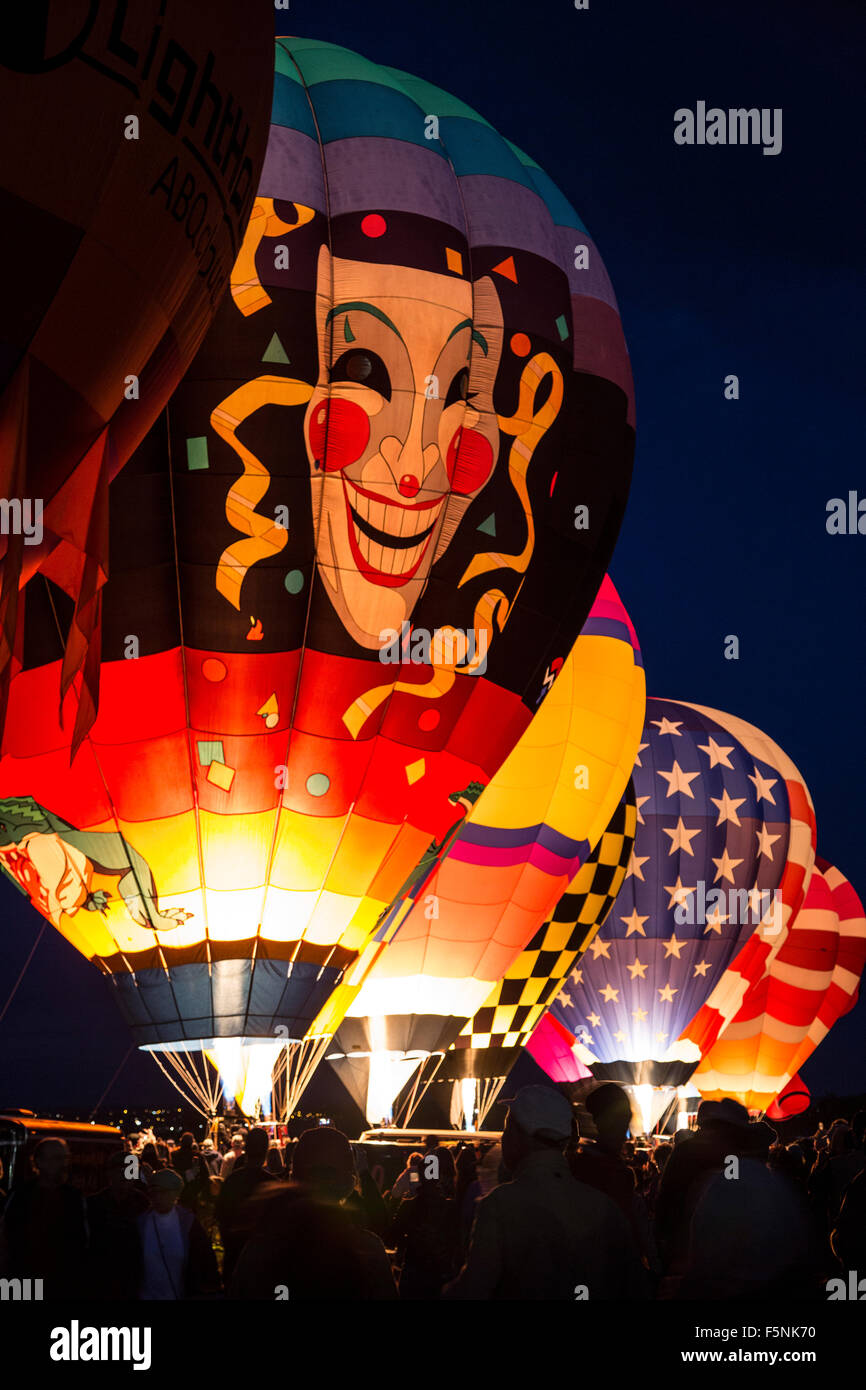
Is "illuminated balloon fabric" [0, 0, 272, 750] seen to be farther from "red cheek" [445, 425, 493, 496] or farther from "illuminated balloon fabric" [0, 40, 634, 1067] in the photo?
"red cheek" [445, 425, 493, 496]

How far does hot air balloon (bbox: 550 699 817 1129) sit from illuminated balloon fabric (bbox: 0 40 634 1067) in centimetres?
985

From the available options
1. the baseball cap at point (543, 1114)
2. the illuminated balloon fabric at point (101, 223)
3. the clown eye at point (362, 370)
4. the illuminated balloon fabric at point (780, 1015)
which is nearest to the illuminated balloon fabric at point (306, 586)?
the clown eye at point (362, 370)

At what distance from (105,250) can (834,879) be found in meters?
28.0

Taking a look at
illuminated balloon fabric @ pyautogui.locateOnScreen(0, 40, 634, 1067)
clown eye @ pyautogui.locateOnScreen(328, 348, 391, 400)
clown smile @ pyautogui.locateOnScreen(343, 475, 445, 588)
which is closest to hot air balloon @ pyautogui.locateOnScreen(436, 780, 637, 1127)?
illuminated balloon fabric @ pyautogui.locateOnScreen(0, 40, 634, 1067)

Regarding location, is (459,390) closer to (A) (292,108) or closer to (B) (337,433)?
(B) (337,433)

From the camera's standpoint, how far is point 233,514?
8.27 meters

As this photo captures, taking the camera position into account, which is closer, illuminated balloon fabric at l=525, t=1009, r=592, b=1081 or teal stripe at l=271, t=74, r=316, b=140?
teal stripe at l=271, t=74, r=316, b=140

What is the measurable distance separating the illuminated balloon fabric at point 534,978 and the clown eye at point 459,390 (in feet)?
24.8

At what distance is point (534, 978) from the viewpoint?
A: 1562 cm

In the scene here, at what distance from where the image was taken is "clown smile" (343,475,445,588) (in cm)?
862

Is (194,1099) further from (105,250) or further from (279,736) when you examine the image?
(105,250)

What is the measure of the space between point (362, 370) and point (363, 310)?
1.27 ft

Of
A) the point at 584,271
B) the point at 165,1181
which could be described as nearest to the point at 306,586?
the point at 584,271
